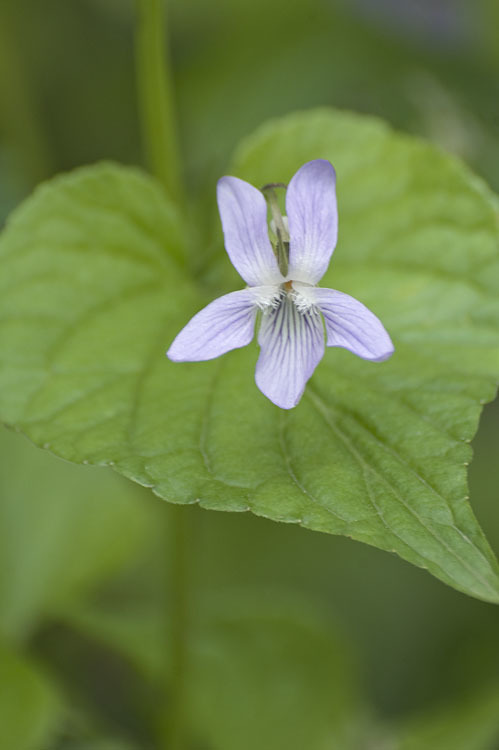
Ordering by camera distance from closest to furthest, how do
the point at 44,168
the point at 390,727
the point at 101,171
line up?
the point at 101,171, the point at 390,727, the point at 44,168

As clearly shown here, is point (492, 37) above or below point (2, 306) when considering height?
above

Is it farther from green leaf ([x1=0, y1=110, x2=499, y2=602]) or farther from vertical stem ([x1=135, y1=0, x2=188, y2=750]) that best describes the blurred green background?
green leaf ([x1=0, y1=110, x2=499, y2=602])

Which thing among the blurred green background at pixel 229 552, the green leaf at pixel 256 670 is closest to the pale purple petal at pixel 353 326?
the blurred green background at pixel 229 552

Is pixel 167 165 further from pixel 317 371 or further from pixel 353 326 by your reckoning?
pixel 353 326

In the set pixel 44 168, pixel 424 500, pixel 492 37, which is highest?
pixel 492 37

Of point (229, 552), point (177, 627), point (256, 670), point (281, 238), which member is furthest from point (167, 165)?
point (229, 552)

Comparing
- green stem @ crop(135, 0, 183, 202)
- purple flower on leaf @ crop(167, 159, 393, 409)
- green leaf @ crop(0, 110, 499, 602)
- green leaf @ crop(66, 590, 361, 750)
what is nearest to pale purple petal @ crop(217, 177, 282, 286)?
purple flower on leaf @ crop(167, 159, 393, 409)

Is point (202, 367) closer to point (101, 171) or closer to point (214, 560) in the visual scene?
point (101, 171)

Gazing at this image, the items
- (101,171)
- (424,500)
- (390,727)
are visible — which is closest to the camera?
(424,500)

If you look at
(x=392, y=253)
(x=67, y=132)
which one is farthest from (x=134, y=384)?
(x=67, y=132)
